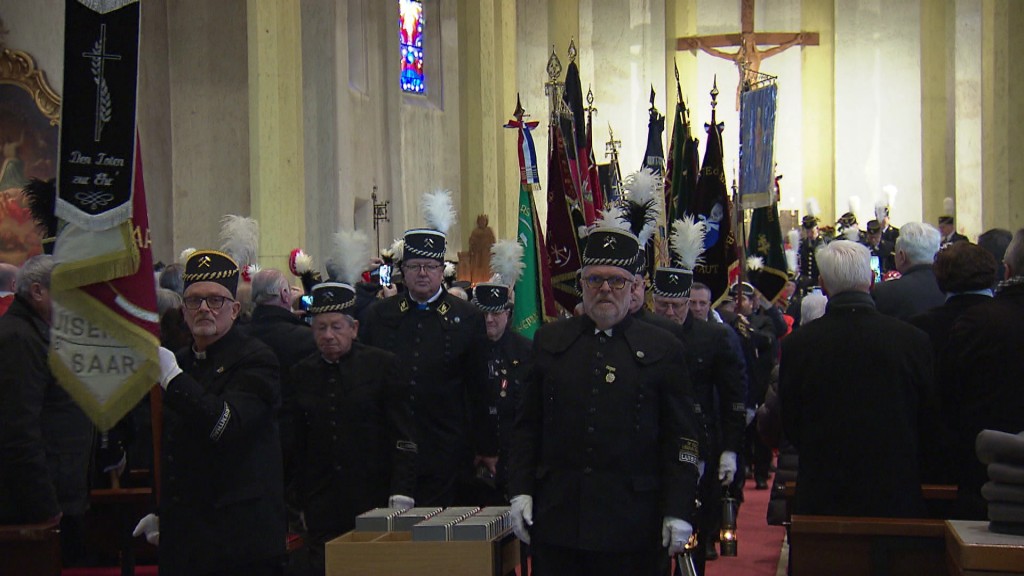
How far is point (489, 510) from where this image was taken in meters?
5.84

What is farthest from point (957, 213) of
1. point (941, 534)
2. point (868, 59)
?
point (941, 534)

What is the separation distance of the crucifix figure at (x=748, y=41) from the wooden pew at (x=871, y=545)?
25605 millimetres

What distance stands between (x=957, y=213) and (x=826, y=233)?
8393 mm

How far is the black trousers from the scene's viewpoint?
535 centimetres

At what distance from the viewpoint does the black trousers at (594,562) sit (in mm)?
5352

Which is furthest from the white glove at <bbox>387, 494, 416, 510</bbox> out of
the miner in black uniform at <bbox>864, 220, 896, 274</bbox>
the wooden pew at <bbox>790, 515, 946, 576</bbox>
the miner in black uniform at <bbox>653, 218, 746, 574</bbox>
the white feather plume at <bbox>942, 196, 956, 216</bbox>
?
the white feather plume at <bbox>942, 196, 956, 216</bbox>

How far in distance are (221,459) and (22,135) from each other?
9725mm

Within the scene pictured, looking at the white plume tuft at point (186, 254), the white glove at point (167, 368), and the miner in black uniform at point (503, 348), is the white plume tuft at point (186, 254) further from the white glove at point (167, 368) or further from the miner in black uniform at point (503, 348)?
the miner in black uniform at point (503, 348)

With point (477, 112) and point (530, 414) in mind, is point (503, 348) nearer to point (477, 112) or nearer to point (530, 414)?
point (530, 414)

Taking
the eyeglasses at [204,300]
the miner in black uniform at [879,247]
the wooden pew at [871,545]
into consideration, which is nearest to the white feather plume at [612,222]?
the wooden pew at [871,545]

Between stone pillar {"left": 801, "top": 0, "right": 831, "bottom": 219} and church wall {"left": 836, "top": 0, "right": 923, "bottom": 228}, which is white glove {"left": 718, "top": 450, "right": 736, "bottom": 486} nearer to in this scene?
church wall {"left": 836, "top": 0, "right": 923, "bottom": 228}

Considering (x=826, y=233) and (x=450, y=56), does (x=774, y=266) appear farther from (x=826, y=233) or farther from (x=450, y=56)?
(x=450, y=56)

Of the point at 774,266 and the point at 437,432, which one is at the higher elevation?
the point at 774,266

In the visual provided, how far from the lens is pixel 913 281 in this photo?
846 cm
